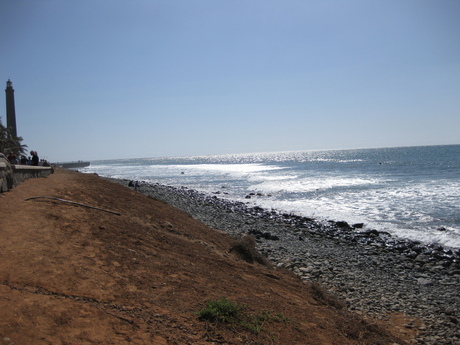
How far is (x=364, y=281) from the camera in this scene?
9.73 m

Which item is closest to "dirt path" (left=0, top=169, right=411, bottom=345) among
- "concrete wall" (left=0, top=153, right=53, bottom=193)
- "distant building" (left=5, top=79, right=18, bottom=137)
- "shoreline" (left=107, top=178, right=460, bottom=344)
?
"shoreline" (left=107, top=178, right=460, bottom=344)

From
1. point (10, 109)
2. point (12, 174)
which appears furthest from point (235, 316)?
point (10, 109)

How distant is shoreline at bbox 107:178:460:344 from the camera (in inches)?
307

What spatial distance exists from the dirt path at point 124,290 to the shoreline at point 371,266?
3.74 ft

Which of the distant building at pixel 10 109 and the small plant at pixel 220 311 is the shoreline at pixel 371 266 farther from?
the distant building at pixel 10 109

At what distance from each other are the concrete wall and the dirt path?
53.0 inches

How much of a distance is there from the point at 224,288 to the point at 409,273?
7277 mm

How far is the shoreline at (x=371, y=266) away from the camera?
7785 millimetres

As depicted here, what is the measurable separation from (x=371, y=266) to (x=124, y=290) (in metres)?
8.93

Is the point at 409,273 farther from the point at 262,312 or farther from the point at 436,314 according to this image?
the point at 262,312

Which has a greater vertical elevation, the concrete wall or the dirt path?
the concrete wall

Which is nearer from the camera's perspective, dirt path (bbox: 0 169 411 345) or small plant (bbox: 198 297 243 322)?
dirt path (bbox: 0 169 411 345)

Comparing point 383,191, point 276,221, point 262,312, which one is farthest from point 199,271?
point 383,191

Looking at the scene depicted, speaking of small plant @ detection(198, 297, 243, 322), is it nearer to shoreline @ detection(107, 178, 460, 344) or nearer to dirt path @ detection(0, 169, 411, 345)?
dirt path @ detection(0, 169, 411, 345)
